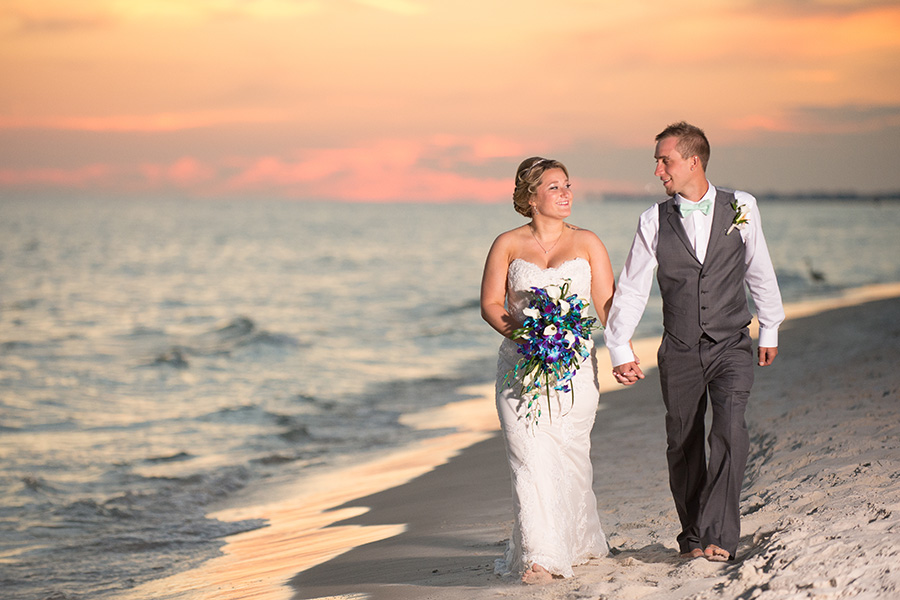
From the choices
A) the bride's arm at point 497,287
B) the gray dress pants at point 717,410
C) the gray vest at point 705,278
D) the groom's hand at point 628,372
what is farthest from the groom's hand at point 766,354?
the bride's arm at point 497,287

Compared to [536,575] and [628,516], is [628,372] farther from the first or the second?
[628,516]

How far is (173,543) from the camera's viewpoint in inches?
328

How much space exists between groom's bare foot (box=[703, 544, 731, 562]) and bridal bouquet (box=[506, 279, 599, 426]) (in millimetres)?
1045

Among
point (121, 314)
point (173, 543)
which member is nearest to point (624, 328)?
point (173, 543)

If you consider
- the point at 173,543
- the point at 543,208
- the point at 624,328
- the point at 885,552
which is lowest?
the point at 173,543

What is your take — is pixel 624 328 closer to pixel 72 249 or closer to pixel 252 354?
pixel 252 354

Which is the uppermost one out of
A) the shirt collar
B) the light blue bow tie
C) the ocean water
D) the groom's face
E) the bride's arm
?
the groom's face

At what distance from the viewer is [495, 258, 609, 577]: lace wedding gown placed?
4.96 m

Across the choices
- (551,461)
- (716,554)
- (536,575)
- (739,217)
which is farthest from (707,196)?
(536,575)

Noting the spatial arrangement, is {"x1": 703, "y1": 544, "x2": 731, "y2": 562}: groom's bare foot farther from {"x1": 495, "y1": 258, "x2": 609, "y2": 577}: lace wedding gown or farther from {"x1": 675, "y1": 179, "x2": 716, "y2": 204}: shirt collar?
{"x1": 675, "y1": 179, "x2": 716, "y2": 204}: shirt collar

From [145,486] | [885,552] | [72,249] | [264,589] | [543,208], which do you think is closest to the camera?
[885,552]

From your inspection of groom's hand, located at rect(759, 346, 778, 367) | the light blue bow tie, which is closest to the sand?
groom's hand, located at rect(759, 346, 778, 367)

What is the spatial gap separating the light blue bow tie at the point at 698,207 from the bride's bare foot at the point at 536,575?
1.98 m

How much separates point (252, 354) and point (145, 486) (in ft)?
40.6
